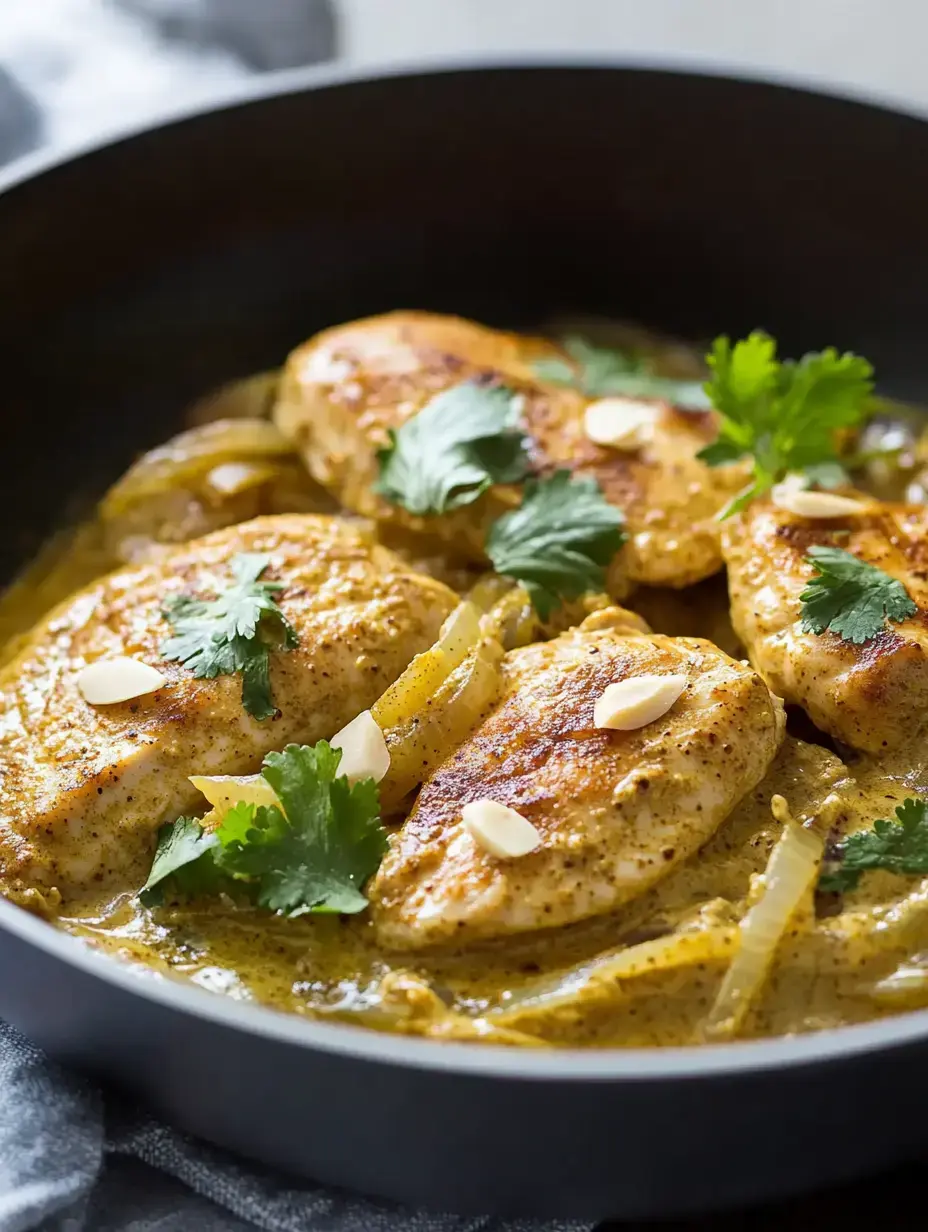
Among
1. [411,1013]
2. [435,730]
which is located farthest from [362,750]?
[411,1013]

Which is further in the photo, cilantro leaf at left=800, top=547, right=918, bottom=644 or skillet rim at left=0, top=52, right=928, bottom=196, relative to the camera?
skillet rim at left=0, top=52, right=928, bottom=196

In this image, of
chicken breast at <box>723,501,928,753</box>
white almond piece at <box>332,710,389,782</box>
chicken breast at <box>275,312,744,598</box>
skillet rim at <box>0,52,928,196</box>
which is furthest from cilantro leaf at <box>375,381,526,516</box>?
skillet rim at <box>0,52,928,196</box>

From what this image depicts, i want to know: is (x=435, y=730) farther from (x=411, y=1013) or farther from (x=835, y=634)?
(x=835, y=634)

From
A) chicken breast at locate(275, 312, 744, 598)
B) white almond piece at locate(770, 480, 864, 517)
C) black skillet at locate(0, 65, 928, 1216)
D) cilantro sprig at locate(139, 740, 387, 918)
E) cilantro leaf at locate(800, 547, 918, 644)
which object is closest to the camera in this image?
cilantro sprig at locate(139, 740, 387, 918)

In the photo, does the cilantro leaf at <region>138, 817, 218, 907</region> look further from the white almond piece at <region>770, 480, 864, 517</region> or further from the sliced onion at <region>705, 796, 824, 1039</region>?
the white almond piece at <region>770, 480, 864, 517</region>

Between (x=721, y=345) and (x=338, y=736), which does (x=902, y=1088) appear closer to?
(x=338, y=736)

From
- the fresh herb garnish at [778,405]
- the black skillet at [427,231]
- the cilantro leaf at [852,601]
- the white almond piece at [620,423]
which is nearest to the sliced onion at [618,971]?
the cilantro leaf at [852,601]
